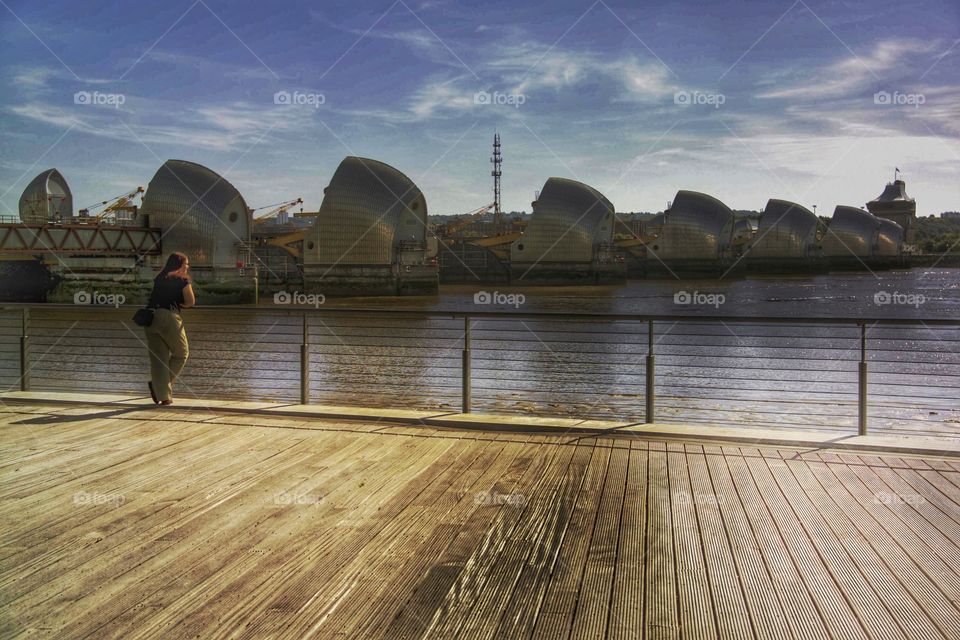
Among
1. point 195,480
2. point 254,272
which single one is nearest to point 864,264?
point 254,272

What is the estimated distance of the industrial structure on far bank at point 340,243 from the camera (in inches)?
1923

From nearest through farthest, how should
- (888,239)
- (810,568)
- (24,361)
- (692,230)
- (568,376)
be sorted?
(810,568) → (24,361) → (568,376) → (692,230) → (888,239)

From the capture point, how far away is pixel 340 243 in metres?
57.9

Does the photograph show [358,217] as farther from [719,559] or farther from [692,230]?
[719,559]

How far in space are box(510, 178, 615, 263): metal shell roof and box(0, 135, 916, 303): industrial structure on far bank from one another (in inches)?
3.9

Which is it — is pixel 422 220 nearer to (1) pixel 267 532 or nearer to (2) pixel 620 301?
(2) pixel 620 301

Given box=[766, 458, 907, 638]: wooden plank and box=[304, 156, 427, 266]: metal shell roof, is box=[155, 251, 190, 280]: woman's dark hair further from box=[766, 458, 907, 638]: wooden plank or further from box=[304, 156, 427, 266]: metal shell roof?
box=[304, 156, 427, 266]: metal shell roof

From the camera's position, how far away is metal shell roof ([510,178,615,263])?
2867 inches

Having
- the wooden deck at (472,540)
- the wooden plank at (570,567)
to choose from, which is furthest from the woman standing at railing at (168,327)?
the wooden plank at (570,567)

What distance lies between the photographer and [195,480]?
393 centimetres

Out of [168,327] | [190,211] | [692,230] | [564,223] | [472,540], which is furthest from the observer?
[692,230]

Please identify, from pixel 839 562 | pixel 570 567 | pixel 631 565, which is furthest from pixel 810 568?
pixel 570 567

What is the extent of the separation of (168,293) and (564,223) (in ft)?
224

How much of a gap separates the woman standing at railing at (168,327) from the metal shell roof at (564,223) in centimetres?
6791
